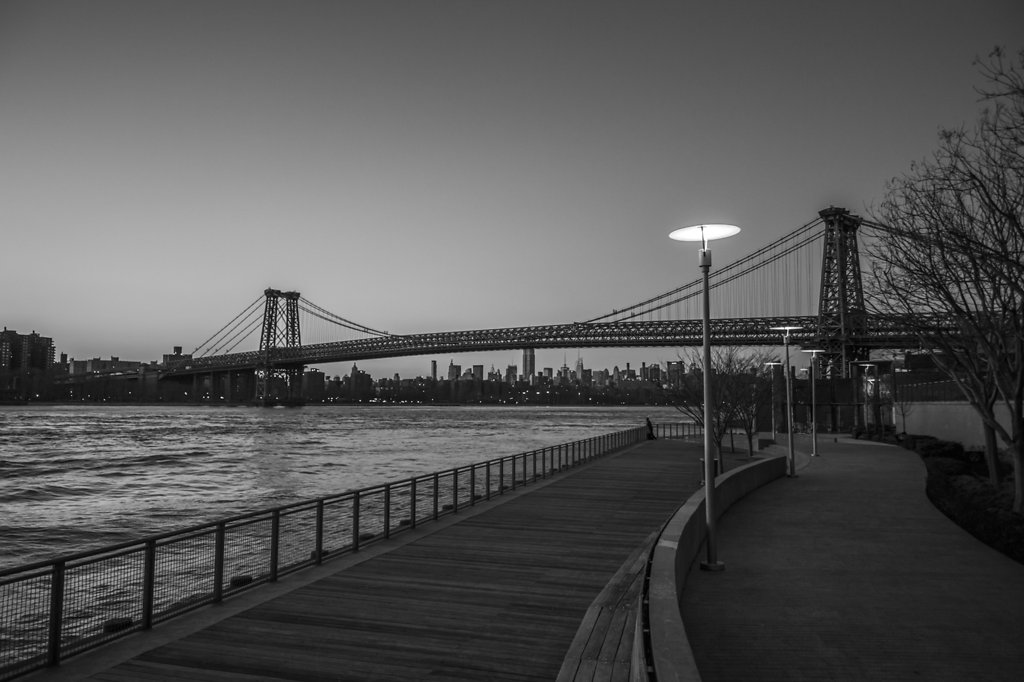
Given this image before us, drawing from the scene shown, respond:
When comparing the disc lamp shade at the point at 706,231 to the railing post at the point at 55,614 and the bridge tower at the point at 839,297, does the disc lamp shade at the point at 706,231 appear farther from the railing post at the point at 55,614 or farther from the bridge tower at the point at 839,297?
the bridge tower at the point at 839,297

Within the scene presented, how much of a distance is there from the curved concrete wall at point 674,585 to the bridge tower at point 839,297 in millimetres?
43743

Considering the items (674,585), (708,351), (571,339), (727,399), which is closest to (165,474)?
(727,399)

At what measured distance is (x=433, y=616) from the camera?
7.29 metres

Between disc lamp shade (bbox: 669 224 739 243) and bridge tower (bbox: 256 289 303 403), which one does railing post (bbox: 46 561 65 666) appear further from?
bridge tower (bbox: 256 289 303 403)

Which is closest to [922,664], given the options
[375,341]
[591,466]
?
[591,466]

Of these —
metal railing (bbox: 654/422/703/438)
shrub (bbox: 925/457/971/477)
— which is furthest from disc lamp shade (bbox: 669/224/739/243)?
metal railing (bbox: 654/422/703/438)

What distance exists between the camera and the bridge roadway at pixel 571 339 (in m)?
61.6

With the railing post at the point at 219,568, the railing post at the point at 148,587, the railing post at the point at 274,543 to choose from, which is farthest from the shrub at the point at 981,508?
the railing post at the point at 148,587

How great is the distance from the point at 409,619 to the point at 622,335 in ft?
227

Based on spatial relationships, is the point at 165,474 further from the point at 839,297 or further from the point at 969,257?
the point at 839,297

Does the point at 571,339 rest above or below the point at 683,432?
above

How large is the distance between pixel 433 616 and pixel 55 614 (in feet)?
10.0

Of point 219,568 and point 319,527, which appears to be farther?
point 319,527

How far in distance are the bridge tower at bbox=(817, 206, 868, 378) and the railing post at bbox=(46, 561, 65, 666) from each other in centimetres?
5387
